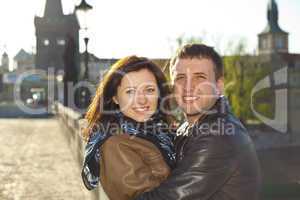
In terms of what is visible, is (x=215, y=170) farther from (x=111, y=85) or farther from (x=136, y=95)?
(x=111, y=85)

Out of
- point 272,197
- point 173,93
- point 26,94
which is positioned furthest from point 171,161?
point 26,94

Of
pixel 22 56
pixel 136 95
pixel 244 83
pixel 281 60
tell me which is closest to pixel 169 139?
pixel 136 95

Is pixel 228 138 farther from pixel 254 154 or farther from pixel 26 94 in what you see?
pixel 26 94

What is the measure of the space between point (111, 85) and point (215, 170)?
0.76m

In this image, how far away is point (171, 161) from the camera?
233cm

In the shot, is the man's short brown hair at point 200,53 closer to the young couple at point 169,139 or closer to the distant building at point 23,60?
the young couple at point 169,139

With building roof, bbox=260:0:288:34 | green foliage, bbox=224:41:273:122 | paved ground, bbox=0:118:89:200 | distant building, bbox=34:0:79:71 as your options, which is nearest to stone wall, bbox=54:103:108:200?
paved ground, bbox=0:118:89:200

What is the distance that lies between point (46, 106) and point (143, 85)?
2190 inches

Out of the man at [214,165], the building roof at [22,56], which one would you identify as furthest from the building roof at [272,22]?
the man at [214,165]

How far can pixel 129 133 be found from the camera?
2301 millimetres

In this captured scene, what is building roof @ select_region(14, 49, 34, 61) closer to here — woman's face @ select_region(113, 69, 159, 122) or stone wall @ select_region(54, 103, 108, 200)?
stone wall @ select_region(54, 103, 108, 200)

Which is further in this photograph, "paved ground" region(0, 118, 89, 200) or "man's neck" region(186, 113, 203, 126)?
"paved ground" region(0, 118, 89, 200)

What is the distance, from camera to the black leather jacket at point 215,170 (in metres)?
2.07

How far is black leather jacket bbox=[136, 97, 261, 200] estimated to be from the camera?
2072mm
